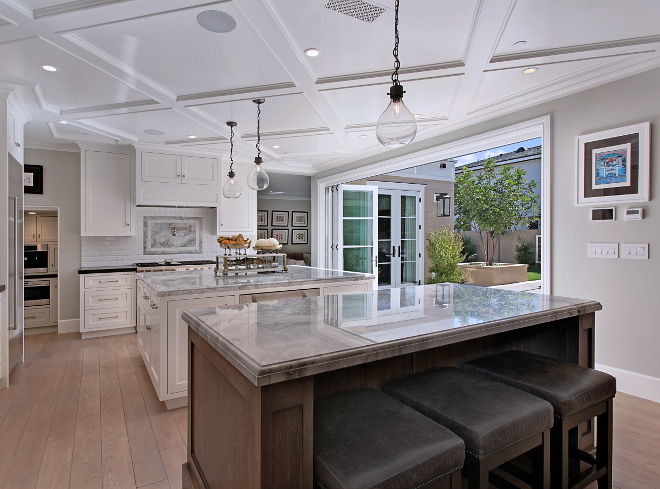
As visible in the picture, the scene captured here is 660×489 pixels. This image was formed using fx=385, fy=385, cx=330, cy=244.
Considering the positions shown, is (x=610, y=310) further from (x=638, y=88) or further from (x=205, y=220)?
(x=205, y=220)

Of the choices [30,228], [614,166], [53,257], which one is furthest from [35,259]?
[614,166]

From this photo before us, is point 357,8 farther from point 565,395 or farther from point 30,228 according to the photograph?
point 30,228

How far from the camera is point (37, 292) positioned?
203 inches

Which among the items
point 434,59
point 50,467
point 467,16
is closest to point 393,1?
point 467,16

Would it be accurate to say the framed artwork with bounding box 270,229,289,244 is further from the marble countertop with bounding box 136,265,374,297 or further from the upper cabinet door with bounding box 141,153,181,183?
the marble countertop with bounding box 136,265,374,297

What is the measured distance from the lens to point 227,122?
168 inches

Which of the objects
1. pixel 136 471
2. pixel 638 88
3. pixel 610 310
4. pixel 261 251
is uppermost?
pixel 638 88

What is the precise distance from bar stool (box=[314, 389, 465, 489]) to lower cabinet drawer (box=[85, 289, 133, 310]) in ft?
15.1

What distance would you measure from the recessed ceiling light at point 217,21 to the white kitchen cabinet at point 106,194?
11.9 ft

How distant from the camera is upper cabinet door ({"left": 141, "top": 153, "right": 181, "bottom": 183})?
5.25 m

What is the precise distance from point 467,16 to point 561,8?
0.51 metres

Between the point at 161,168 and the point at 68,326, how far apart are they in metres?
2.49

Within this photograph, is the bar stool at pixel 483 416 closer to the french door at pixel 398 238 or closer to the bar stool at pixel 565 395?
the bar stool at pixel 565 395

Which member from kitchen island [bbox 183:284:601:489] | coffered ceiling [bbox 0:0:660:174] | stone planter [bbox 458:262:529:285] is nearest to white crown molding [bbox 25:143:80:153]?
coffered ceiling [bbox 0:0:660:174]
